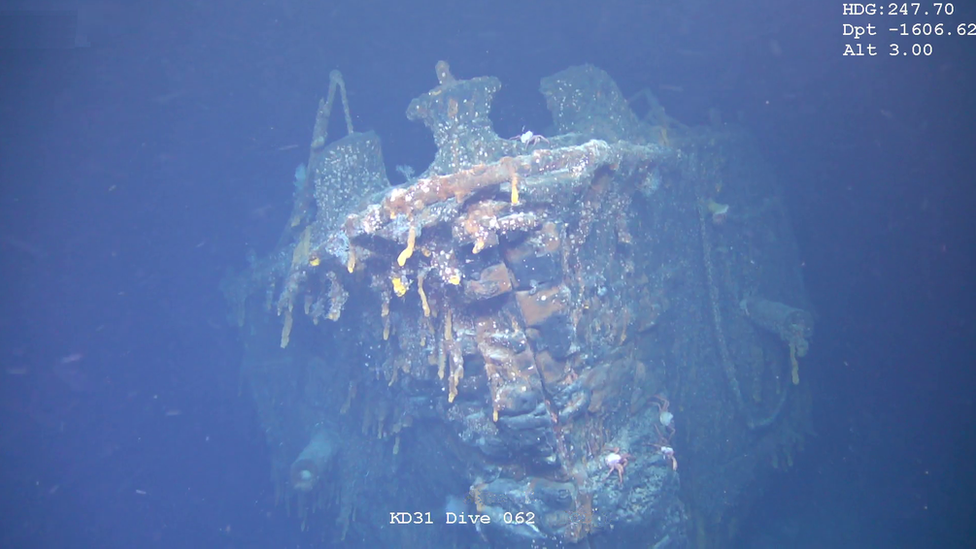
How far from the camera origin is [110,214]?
37.6 feet

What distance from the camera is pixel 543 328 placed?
6152 mm

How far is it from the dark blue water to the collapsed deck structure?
64.8 inches

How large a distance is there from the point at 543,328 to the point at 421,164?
6714mm

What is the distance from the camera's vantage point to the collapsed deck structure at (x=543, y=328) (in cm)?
613

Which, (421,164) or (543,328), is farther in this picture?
(421,164)

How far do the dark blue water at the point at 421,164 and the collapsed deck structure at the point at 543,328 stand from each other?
5.40 ft

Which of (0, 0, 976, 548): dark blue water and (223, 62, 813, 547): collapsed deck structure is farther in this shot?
(0, 0, 976, 548): dark blue water

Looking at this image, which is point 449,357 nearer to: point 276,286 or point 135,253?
point 276,286

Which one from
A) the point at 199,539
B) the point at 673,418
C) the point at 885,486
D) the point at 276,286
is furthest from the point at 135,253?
the point at 885,486

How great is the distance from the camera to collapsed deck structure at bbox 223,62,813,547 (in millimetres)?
6129

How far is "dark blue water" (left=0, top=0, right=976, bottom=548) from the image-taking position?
8.70 m

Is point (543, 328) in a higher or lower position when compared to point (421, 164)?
lower

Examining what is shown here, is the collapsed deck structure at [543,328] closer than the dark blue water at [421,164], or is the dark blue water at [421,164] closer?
the collapsed deck structure at [543,328]

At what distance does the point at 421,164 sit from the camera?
11500mm
